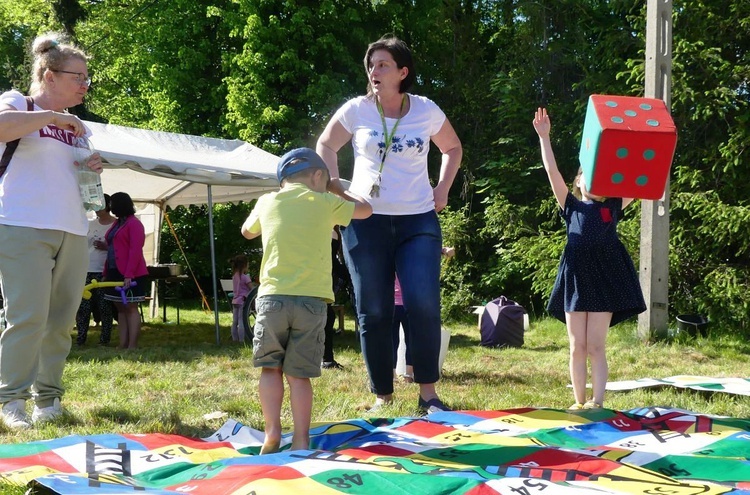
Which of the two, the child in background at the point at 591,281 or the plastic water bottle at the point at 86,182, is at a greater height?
the plastic water bottle at the point at 86,182

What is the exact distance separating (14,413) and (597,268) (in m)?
3.03

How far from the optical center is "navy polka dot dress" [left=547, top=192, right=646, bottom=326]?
450cm

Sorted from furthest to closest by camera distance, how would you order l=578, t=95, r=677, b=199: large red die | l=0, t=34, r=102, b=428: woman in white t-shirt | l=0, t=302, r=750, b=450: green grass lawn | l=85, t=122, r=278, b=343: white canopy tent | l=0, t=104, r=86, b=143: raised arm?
l=85, t=122, r=278, b=343: white canopy tent < l=578, t=95, r=677, b=199: large red die < l=0, t=302, r=750, b=450: green grass lawn < l=0, t=34, r=102, b=428: woman in white t-shirt < l=0, t=104, r=86, b=143: raised arm

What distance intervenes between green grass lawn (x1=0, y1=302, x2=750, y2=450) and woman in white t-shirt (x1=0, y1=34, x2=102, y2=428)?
0.88 ft

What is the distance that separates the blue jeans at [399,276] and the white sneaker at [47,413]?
1543mm

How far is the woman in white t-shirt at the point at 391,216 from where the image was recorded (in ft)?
13.5

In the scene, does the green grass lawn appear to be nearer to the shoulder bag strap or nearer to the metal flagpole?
the metal flagpole

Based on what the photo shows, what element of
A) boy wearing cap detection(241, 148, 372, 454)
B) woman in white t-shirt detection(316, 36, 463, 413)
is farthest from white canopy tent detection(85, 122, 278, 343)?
boy wearing cap detection(241, 148, 372, 454)

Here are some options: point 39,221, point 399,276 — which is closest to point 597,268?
point 399,276

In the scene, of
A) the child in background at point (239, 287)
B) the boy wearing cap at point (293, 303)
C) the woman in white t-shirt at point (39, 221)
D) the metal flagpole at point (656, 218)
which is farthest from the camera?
the child in background at point (239, 287)

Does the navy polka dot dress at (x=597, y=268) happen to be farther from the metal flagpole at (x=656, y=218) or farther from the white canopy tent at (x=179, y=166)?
the white canopy tent at (x=179, y=166)

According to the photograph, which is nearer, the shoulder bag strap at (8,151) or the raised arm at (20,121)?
the raised arm at (20,121)

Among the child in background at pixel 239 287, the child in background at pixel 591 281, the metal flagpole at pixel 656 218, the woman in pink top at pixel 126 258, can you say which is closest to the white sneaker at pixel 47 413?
the child in background at pixel 591 281

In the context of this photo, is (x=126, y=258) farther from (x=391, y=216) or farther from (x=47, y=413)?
(x=391, y=216)
